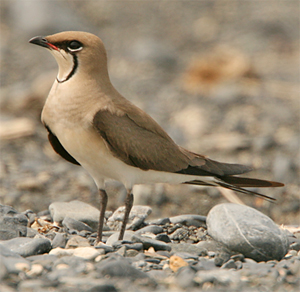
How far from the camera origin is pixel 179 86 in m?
11.2

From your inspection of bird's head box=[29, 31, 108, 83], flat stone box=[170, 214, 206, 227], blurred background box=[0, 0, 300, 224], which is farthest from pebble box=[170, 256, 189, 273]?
blurred background box=[0, 0, 300, 224]

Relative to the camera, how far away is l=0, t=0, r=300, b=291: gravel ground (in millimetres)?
8125

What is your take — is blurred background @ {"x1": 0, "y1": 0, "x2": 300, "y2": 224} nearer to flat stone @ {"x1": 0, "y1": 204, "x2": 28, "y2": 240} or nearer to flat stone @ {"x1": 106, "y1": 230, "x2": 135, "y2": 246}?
flat stone @ {"x1": 0, "y1": 204, "x2": 28, "y2": 240}

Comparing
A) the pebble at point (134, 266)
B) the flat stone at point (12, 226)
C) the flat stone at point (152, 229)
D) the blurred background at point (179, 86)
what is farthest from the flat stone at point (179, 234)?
the blurred background at point (179, 86)

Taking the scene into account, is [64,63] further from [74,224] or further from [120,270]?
[120,270]

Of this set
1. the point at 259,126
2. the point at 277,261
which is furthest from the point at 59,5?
the point at 277,261

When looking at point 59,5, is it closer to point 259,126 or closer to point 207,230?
point 259,126

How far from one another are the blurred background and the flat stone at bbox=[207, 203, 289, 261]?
3458mm

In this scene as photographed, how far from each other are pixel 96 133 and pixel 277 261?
1726 millimetres

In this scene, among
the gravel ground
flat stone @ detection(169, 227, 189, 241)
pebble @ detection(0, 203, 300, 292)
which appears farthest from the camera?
the gravel ground

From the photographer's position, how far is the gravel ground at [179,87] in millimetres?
8125

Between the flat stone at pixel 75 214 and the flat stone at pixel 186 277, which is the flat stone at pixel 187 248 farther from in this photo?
the flat stone at pixel 75 214

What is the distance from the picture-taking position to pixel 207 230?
4.57 meters

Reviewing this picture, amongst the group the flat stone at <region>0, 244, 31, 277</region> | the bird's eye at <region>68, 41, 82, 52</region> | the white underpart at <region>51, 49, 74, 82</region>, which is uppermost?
the bird's eye at <region>68, 41, 82, 52</region>
